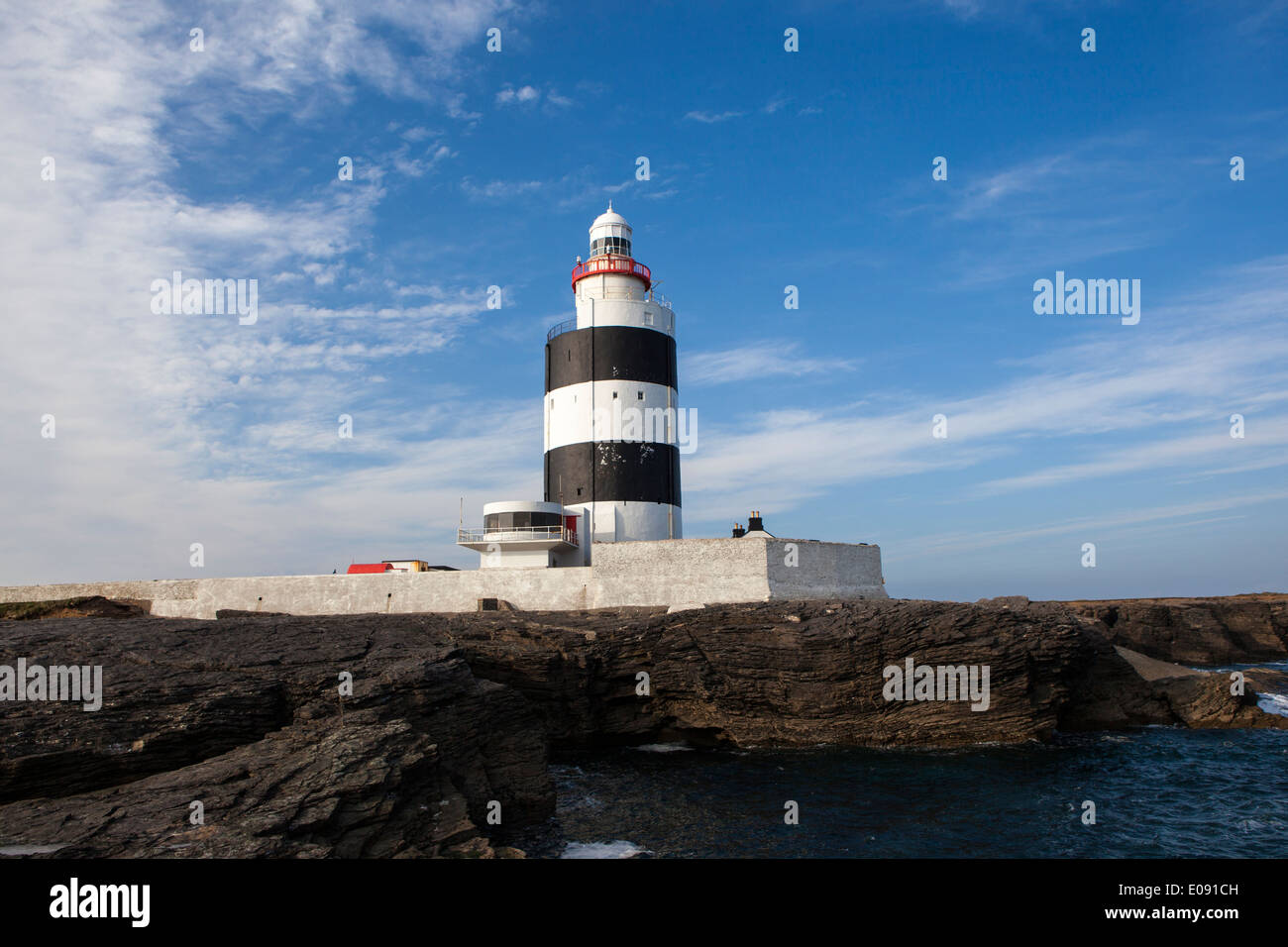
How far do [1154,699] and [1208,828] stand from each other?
11121mm

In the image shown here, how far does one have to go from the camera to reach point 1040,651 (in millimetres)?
20828

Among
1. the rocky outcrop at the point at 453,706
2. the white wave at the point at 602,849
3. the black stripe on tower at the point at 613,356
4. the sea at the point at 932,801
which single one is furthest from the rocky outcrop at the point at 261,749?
the black stripe on tower at the point at 613,356

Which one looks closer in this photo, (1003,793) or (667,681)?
(1003,793)

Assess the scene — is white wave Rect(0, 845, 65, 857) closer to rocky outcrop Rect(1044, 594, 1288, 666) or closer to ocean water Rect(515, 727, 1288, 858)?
ocean water Rect(515, 727, 1288, 858)

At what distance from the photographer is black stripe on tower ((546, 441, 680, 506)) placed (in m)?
Answer: 30.9

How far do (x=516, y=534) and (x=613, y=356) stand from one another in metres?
8.02

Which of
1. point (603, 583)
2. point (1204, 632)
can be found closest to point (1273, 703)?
point (1204, 632)

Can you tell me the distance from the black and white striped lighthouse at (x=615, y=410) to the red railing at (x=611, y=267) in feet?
0.13

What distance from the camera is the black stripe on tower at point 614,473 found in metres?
30.9

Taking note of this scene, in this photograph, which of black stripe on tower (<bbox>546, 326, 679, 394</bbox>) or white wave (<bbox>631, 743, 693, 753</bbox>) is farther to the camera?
black stripe on tower (<bbox>546, 326, 679, 394</bbox>)

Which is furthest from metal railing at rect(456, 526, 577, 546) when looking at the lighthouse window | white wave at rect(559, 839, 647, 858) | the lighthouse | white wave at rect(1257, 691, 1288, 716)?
white wave at rect(1257, 691, 1288, 716)

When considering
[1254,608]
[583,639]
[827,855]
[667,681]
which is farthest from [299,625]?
[1254,608]

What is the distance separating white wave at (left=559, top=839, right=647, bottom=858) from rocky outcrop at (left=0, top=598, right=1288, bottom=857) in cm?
118
